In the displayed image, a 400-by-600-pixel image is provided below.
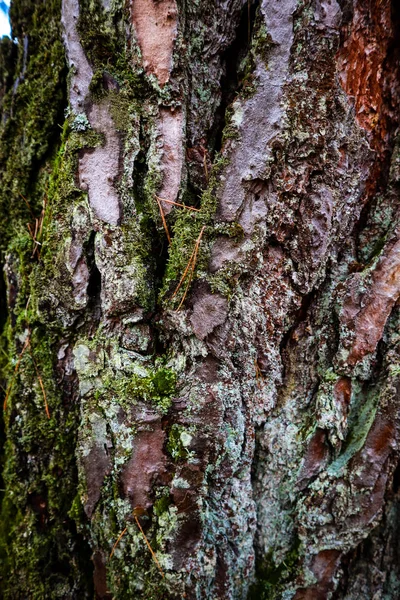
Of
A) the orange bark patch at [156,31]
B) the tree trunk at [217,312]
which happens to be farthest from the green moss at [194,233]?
the orange bark patch at [156,31]

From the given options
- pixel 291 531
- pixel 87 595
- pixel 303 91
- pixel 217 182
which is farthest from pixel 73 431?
pixel 303 91

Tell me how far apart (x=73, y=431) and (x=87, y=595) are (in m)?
0.49

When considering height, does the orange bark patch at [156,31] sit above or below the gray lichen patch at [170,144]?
above

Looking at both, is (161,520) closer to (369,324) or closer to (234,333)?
(234,333)

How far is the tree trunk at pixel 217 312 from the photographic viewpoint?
1.02m

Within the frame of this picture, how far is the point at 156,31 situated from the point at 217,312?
0.78 m

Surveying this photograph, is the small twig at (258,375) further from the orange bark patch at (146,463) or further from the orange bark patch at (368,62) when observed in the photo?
the orange bark patch at (368,62)

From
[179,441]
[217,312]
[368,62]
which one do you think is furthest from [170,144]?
[179,441]

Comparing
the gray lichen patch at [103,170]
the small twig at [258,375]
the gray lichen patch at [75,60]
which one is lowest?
the small twig at [258,375]

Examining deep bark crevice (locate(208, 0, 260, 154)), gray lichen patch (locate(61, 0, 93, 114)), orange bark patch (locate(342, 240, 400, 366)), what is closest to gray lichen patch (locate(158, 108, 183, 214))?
deep bark crevice (locate(208, 0, 260, 154))

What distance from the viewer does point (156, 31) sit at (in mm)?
1011

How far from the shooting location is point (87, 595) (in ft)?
3.72

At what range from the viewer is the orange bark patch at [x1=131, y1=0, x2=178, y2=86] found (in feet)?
3.31

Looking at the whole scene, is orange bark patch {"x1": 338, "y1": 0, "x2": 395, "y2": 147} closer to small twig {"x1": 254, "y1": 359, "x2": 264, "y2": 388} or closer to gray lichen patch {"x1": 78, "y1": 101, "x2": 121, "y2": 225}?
gray lichen patch {"x1": 78, "y1": 101, "x2": 121, "y2": 225}
